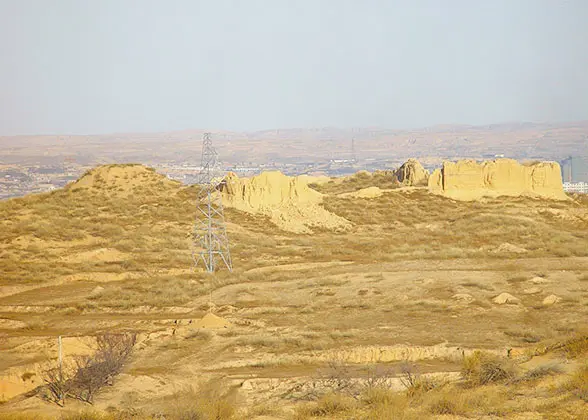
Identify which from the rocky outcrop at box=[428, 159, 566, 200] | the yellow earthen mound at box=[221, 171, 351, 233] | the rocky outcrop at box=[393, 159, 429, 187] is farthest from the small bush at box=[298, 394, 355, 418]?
the rocky outcrop at box=[393, 159, 429, 187]

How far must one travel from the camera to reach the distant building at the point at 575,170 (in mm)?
132312

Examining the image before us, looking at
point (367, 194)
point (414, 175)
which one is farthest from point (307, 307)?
point (414, 175)

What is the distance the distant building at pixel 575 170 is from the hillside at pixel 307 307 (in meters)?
92.4

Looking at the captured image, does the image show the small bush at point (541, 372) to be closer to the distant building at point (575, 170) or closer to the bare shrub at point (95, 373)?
the bare shrub at point (95, 373)

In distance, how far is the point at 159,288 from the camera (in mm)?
24938

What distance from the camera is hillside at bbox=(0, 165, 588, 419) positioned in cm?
1197

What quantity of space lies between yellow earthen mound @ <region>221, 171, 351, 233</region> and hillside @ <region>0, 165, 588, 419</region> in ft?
1.87

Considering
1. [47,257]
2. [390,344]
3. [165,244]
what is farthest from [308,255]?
[390,344]

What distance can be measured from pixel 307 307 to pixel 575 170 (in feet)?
440

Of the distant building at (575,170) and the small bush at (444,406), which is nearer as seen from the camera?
the small bush at (444,406)

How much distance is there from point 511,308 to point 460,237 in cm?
1669

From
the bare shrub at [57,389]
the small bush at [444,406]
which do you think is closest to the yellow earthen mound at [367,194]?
the bare shrub at [57,389]

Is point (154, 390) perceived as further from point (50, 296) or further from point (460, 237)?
point (460, 237)

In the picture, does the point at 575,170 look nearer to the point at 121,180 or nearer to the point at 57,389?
the point at 121,180
